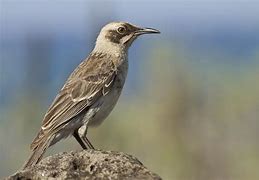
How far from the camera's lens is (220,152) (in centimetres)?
1268

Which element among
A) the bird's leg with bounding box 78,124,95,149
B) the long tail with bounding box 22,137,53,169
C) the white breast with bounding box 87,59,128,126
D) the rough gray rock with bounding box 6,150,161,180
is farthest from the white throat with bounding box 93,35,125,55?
the rough gray rock with bounding box 6,150,161,180

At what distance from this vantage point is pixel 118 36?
35.5ft

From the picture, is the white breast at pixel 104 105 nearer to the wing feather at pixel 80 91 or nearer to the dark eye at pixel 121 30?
the wing feather at pixel 80 91

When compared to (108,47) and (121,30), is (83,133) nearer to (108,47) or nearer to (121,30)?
(108,47)

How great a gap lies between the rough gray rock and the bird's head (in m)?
3.39

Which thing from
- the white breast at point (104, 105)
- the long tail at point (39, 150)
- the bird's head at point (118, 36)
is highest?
the bird's head at point (118, 36)

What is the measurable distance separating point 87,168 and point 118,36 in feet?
12.2

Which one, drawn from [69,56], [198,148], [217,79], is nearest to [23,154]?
[69,56]

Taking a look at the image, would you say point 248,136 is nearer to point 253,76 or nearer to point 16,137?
point 253,76

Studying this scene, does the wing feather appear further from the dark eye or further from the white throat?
the dark eye

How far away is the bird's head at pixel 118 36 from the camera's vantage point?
10.7 metres

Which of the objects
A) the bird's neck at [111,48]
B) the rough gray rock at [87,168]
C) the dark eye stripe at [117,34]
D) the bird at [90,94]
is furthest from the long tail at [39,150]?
the rough gray rock at [87,168]

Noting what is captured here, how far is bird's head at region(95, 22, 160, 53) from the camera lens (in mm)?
10727

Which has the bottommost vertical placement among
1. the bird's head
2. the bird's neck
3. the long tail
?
the long tail
